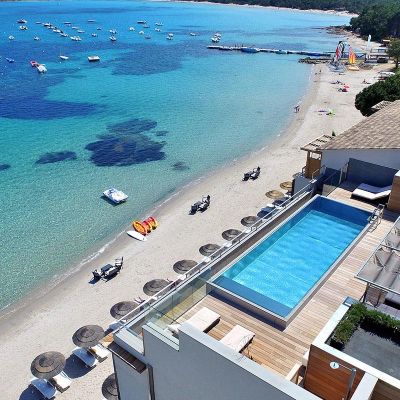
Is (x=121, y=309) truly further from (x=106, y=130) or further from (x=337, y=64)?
(x=337, y=64)

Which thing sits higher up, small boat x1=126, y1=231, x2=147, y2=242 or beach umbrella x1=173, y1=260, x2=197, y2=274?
beach umbrella x1=173, y1=260, x2=197, y2=274

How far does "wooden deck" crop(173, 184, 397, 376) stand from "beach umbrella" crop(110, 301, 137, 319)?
10.5 metres

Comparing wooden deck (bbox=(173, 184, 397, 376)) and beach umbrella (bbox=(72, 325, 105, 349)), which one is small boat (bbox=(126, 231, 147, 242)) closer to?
beach umbrella (bbox=(72, 325, 105, 349))

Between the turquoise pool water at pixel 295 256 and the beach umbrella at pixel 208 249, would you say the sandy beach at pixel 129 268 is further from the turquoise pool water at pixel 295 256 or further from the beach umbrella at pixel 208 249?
the turquoise pool water at pixel 295 256

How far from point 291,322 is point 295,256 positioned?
4262 mm

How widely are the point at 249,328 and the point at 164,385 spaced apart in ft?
11.4

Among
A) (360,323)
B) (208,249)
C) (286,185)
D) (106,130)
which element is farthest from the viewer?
(106,130)

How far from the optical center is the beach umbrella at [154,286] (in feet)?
85.0

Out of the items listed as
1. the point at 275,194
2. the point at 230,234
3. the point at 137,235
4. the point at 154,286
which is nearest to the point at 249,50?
the point at 275,194

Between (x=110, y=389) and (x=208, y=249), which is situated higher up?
(x=208, y=249)

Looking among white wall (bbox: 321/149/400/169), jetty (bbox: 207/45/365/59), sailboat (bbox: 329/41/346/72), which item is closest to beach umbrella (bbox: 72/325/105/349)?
white wall (bbox: 321/149/400/169)

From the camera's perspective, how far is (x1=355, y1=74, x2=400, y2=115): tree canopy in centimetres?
4541

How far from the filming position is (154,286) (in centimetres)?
2631

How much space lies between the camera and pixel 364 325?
11.7 m
